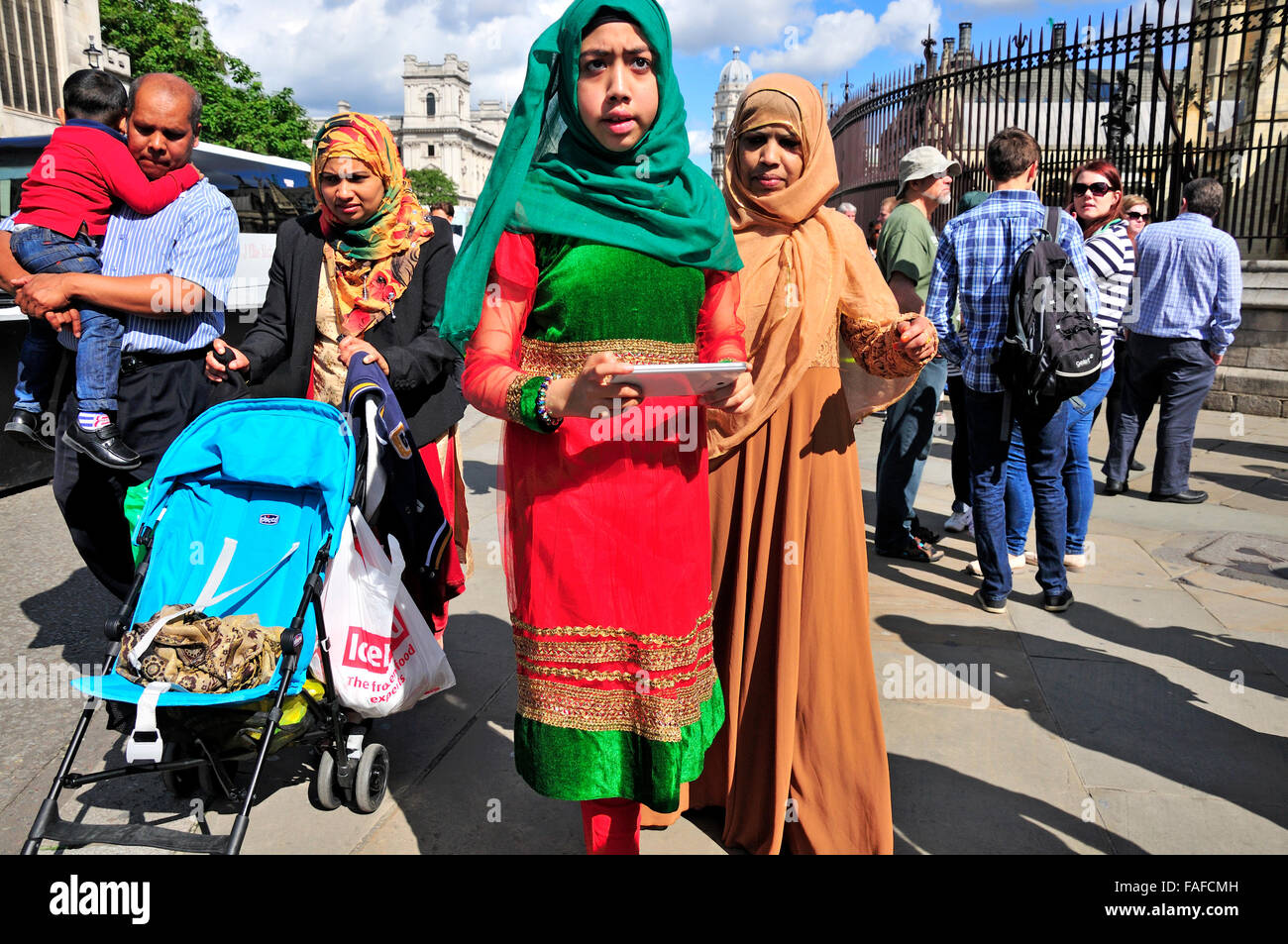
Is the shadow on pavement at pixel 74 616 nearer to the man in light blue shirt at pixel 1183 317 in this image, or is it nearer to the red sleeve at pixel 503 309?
the red sleeve at pixel 503 309

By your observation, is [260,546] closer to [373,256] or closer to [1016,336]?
[373,256]

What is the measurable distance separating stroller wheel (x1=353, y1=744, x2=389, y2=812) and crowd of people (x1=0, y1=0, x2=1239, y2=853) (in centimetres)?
90

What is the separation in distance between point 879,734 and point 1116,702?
1678 mm

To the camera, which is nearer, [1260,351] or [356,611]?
[356,611]

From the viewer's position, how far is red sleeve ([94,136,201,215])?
3.35m

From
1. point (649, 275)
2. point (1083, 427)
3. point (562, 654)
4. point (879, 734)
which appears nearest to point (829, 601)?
point (879, 734)

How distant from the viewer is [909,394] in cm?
564

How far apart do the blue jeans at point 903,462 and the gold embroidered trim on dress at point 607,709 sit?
3.74m

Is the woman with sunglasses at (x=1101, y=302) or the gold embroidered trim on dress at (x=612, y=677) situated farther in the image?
the woman with sunglasses at (x=1101, y=302)

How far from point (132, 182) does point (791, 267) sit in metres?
2.39

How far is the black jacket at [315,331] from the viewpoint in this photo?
3262 millimetres

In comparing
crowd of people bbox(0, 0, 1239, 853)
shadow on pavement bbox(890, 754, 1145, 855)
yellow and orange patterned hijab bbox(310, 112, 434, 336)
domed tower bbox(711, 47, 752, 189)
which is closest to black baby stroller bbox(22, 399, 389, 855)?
crowd of people bbox(0, 0, 1239, 853)

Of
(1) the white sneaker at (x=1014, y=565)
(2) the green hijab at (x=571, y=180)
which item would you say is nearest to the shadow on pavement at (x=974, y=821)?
(2) the green hijab at (x=571, y=180)

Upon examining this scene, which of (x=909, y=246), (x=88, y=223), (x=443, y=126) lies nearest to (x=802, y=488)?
(x=88, y=223)
